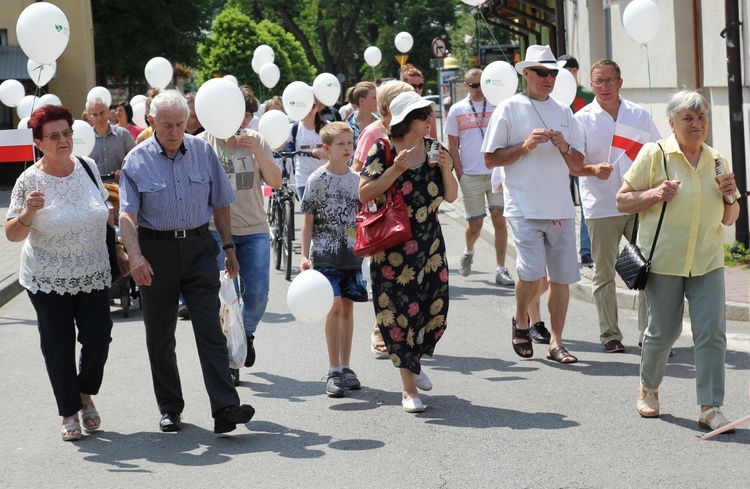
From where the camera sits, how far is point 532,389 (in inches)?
298

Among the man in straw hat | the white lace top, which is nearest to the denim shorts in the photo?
the man in straw hat

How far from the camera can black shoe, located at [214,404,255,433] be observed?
259 inches

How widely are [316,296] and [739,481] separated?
266 cm

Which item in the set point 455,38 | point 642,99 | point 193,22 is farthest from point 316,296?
point 455,38

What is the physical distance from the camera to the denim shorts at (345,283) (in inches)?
306

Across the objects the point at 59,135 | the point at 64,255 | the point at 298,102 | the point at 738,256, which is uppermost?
the point at 298,102

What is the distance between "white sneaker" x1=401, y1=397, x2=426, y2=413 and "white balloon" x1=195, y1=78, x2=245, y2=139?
81.0 inches

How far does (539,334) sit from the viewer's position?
9.09 meters

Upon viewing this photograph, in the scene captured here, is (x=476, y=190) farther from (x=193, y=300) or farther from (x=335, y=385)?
(x=193, y=300)

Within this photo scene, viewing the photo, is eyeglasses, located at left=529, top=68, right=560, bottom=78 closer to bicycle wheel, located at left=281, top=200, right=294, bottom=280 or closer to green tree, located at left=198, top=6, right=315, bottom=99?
bicycle wheel, located at left=281, top=200, right=294, bottom=280

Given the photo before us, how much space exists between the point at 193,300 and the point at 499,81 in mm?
4658

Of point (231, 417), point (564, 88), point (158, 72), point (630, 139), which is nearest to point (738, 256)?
point (564, 88)

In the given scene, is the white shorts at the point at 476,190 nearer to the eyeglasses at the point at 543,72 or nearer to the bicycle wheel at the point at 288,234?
the bicycle wheel at the point at 288,234

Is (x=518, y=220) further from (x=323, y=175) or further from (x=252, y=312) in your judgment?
(x=252, y=312)
